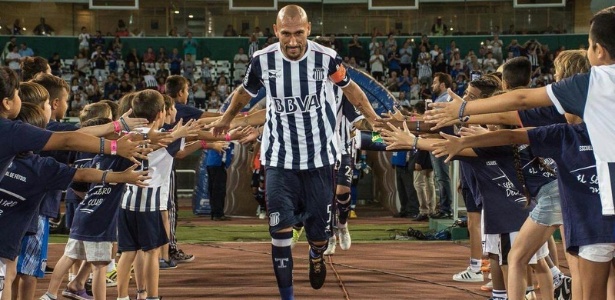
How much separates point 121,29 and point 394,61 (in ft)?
32.6

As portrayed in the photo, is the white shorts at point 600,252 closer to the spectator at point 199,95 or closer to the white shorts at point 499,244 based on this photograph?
the white shorts at point 499,244

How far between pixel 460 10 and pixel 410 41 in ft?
10.2

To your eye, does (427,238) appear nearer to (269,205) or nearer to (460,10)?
(269,205)

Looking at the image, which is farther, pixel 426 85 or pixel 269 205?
pixel 426 85

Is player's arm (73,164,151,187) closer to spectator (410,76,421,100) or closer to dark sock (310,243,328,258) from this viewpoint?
dark sock (310,243,328,258)

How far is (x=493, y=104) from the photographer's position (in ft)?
17.2

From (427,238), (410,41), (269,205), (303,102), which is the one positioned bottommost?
(427,238)

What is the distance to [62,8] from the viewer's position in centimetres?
3438

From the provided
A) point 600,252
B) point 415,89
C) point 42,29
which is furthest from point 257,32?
point 600,252

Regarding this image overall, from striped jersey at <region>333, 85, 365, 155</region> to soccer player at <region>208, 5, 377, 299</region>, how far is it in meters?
2.65

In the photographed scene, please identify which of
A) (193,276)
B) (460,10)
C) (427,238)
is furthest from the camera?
(460,10)

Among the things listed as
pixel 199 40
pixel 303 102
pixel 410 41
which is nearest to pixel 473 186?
pixel 303 102

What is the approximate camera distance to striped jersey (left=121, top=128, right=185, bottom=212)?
777 centimetres

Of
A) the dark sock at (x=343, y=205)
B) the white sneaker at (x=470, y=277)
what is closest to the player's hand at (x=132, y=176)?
the white sneaker at (x=470, y=277)
